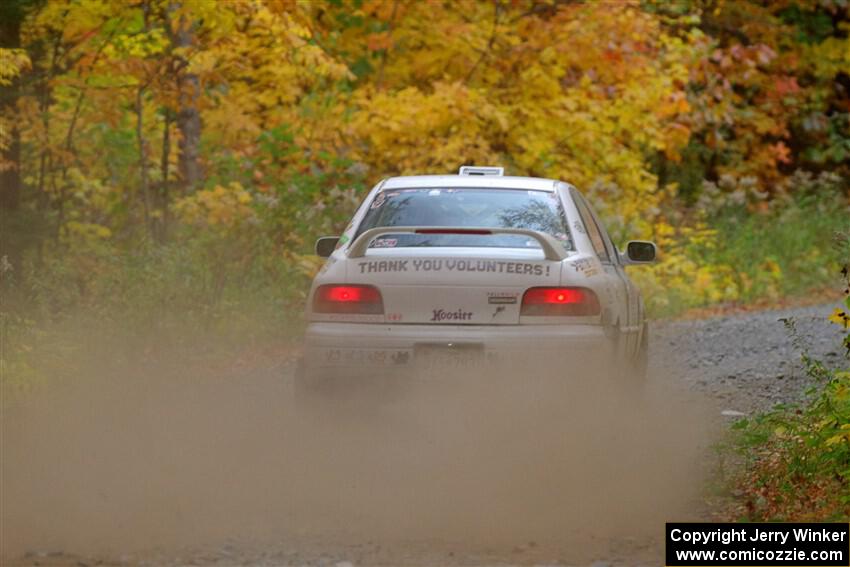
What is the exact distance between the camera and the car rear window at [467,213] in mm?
8602

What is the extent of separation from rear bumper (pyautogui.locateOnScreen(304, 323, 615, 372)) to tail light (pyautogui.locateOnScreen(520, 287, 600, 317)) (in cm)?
8

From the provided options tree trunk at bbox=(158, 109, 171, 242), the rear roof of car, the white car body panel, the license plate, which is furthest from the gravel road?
tree trunk at bbox=(158, 109, 171, 242)

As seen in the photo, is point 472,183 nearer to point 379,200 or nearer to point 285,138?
point 379,200

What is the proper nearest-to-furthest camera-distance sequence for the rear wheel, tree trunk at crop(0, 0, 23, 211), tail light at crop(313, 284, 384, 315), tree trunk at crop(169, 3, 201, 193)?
tail light at crop(313, 284, 384, 315)
the rear wheel
tree trunk at crop(0, 0, 23, 211)
tree trunk at crop(169, 3, 201, 193)

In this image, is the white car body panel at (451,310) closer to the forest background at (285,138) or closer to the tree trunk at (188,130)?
the forest background at (285,138)

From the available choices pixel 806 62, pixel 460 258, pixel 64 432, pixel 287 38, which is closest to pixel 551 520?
pixel 460 258

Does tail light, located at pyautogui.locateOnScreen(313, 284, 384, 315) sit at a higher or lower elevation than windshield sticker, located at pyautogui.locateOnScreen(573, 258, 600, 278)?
lower

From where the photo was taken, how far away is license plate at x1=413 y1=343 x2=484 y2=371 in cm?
796

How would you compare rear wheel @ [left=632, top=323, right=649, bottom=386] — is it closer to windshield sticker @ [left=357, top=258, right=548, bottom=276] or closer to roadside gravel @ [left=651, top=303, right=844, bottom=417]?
roadside gravel @ [left=651, top=303, right=844, bottom=417]

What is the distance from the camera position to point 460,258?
8.17 meters

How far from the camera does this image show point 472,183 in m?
9.23

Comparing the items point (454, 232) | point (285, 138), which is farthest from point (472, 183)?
point (285, 138)

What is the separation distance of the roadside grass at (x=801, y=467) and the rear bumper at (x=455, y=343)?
39.0 inches

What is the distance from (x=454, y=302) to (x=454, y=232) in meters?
0.57
